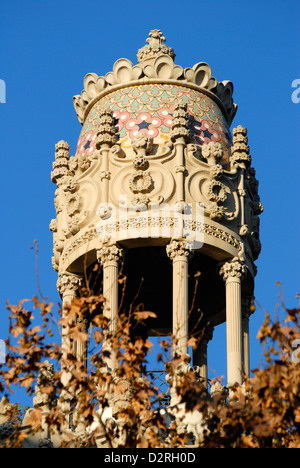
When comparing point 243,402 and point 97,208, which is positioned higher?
point 97,208

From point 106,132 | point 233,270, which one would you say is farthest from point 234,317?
point 106,132

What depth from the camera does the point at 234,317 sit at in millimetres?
51219

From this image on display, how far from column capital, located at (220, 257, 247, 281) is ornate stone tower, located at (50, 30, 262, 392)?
3 cm

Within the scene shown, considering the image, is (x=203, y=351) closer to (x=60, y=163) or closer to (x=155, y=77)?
(x=60, y=163)

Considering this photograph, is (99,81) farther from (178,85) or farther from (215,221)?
(215,221)

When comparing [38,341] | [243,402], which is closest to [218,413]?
[243,402]

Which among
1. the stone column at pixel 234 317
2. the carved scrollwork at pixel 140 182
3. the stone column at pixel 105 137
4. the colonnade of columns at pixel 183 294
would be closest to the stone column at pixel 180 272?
the colonnade of columns at pixel 183 294

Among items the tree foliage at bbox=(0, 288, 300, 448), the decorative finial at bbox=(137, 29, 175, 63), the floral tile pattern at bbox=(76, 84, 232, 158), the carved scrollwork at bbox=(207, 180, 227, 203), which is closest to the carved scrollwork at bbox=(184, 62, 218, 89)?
the floral tile pattern at bbox=(76, 84, 232, 158)

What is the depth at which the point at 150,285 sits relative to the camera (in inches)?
2226

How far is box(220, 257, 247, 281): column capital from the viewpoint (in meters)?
52.2

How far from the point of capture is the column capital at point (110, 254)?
51469mm

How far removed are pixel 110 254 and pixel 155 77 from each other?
702 cm

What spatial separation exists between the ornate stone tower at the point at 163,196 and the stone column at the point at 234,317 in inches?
1.3
